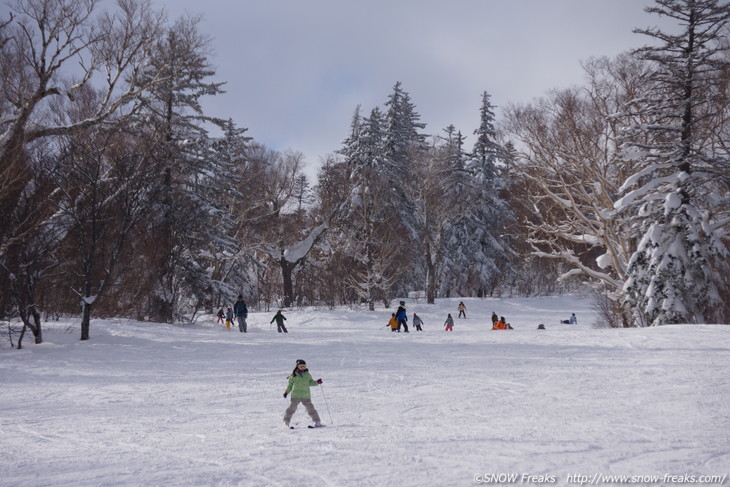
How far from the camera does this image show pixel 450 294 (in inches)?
1726

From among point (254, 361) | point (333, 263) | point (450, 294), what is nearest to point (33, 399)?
point (254, 361)

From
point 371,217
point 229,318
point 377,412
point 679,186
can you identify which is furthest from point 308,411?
point 371,217

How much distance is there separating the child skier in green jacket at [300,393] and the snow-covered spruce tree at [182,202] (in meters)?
17.2

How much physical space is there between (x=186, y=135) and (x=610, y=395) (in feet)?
80.8

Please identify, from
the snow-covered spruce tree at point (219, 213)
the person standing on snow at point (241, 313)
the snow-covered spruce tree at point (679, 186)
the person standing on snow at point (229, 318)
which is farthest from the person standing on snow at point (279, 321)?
the snow-covered spruce tree at point (679, 186)

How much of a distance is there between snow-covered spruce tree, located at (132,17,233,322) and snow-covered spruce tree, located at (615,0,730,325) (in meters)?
19.6

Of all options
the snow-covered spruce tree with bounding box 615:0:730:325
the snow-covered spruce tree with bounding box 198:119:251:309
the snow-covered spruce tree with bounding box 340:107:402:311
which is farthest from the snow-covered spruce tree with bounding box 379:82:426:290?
the snow-covered spruce tree with bounding box 615:0:730:325

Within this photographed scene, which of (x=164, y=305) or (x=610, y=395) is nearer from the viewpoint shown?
(x=610, y=395)

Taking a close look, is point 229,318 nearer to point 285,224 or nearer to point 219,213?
point 219,213

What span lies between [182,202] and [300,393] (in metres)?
21.0

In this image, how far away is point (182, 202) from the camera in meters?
26.4

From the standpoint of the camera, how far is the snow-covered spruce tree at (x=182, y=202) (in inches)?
952

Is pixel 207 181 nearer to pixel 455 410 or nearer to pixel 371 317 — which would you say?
pixel 371 317

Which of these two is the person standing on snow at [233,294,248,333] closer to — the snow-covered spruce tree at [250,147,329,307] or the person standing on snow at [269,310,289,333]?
the person standing on snow at [269,310,289,333]
